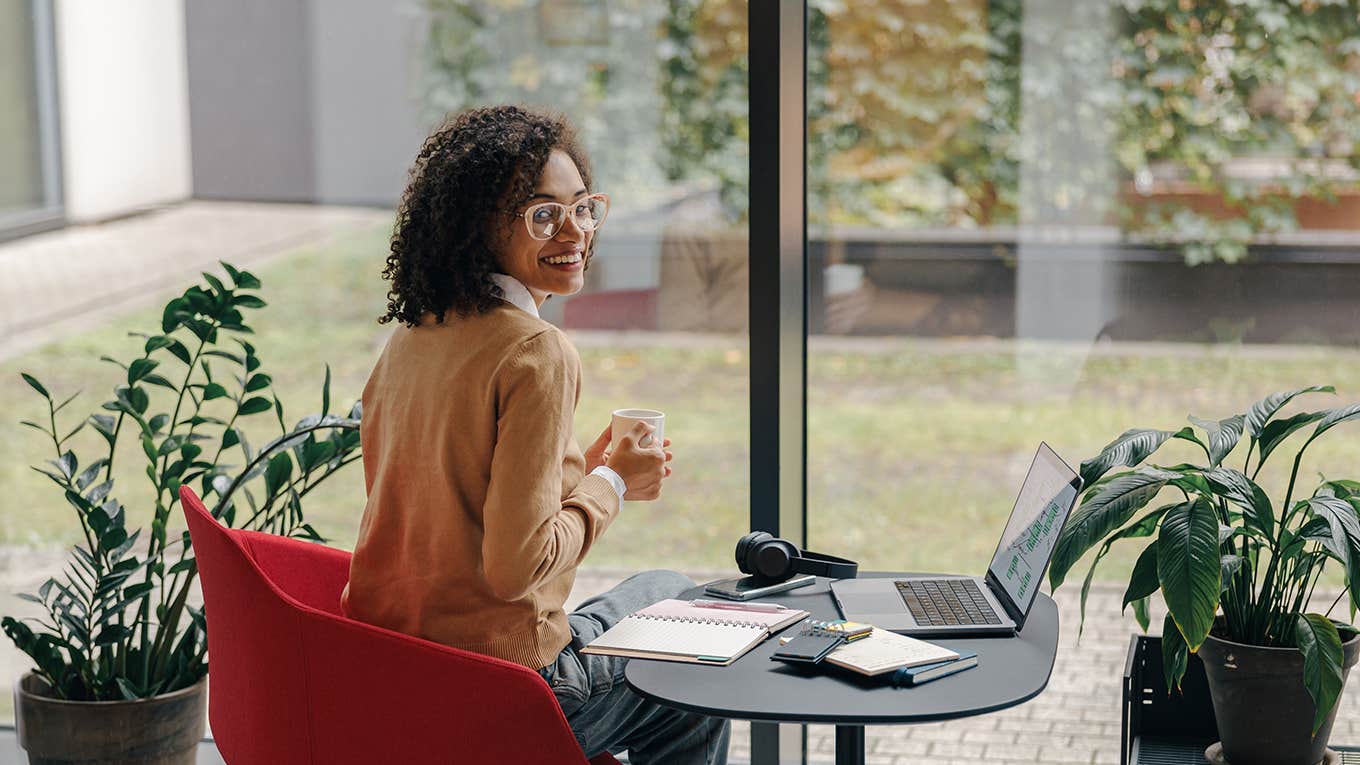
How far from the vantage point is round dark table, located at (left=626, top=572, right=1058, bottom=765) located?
1.97 metres

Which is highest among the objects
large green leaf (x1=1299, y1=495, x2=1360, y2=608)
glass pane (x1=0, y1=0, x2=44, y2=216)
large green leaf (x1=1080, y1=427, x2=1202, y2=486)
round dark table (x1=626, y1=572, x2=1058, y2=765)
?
glass pane (x1=0, y1=0, x2=44, y2=216)

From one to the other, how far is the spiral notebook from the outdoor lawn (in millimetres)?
953

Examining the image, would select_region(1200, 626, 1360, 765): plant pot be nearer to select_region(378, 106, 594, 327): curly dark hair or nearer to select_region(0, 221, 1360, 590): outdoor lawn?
select_region(0, 221, 1360, 590): outdoor lawn

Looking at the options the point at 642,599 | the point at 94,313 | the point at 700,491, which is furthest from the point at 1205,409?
the point at 94,313

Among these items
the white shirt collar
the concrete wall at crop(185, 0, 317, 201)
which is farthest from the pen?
the concrete wall at crop(185, 0, 317, 201)

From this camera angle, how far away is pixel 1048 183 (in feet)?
10.1

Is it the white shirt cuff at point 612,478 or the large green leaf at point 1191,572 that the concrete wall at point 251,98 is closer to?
the white shirt cuff at point 612,478

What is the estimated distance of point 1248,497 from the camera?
96.1 inches

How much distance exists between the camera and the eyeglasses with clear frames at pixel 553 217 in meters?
2.24

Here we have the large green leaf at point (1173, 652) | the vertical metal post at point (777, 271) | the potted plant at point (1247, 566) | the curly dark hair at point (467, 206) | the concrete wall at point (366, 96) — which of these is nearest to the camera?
the curly dark hair at point (467, 206)

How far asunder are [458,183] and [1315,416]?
56.8 inches

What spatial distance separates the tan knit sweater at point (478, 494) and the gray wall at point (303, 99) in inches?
51.9

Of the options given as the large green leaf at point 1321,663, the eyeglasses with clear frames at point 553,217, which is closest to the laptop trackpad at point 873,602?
the large green leaf at point 1321,663

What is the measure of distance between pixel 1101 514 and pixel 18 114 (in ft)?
9.04
